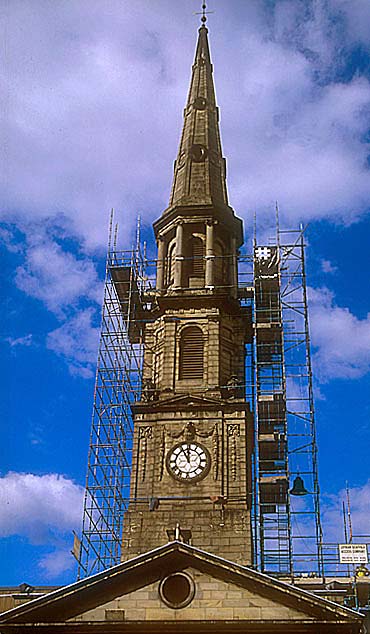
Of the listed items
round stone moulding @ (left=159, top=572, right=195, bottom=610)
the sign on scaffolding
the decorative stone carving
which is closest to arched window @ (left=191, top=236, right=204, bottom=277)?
the decorative stone carving

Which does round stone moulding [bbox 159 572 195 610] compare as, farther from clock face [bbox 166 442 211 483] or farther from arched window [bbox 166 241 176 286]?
arched window [bbox 166 241 176 286]

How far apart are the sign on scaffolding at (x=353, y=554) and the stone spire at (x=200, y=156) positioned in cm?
1792

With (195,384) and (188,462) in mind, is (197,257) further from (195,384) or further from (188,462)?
(188,462)

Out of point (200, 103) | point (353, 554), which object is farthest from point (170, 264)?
point (353, 554)

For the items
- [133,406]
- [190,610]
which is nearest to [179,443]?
[133,406]

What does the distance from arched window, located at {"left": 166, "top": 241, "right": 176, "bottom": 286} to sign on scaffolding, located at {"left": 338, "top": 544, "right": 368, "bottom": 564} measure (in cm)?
1510

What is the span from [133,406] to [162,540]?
610cm

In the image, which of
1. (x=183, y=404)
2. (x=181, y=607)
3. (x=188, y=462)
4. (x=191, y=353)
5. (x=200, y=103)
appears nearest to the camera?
(x=181, y=607)

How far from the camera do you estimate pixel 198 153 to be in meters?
50.3

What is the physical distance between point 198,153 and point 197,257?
667cm

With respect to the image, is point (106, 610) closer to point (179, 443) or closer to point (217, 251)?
point (179, 443)

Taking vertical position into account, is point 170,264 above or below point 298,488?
above

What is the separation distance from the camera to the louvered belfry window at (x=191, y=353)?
4300cm

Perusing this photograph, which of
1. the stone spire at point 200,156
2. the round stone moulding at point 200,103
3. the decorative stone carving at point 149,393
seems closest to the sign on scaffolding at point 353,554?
the decorative stone carving at point 149,393
